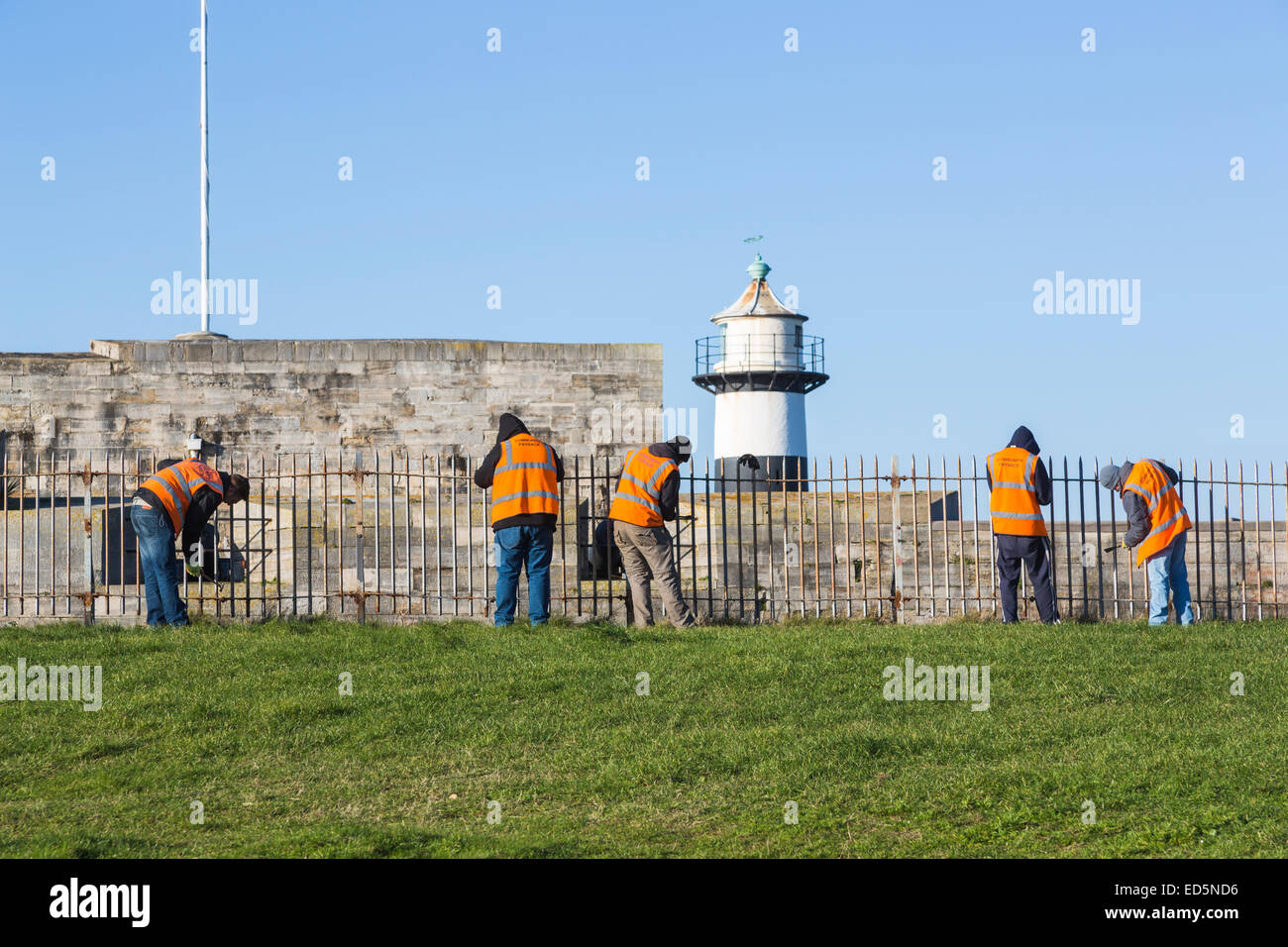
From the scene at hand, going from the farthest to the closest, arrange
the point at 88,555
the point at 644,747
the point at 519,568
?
the point at 88,555 → the point at 519,568 → the point at 644,747

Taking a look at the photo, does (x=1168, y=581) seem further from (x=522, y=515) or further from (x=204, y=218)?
(x=204, y=218)

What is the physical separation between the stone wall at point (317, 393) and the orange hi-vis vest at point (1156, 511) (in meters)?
10.9

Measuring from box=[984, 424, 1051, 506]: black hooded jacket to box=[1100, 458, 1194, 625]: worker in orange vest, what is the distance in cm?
81

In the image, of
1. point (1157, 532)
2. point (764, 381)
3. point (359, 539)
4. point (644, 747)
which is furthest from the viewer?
point (764, 381)

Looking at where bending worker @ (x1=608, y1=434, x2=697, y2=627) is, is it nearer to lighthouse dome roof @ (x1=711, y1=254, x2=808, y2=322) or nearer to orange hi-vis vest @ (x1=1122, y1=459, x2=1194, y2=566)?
orange hi-vis vest @ (x1=1122, y1=459, x2=1194, y2=566)

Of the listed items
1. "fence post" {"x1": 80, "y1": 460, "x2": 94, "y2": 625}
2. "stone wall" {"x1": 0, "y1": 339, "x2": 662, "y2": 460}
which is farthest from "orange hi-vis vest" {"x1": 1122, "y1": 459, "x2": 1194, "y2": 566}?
"stone wall" {"x1": 0, "y1": 339, "x2": 662, "y2": 460}

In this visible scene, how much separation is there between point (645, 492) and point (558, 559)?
2.38 metres

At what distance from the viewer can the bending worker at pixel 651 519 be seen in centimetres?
1321

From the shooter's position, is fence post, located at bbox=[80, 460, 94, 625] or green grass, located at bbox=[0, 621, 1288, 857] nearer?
green grass, located at bbox=[0, 621, 1288, 857]

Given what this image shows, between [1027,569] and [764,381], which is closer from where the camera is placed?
[1027,569]

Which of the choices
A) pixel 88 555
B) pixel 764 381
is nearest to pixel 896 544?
pixel 88 555

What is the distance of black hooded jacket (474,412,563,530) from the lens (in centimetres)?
1295

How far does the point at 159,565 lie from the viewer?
1281 cm
